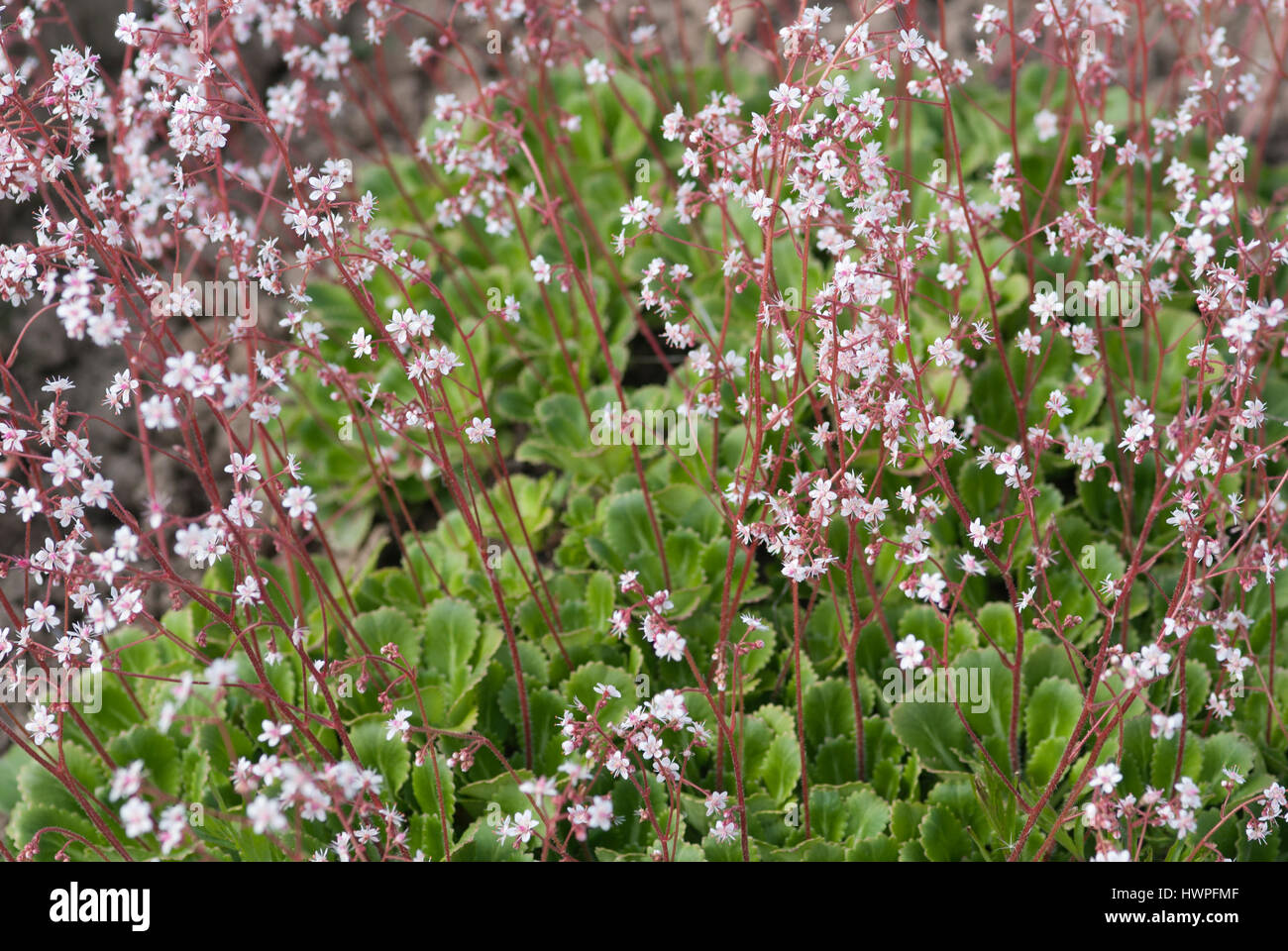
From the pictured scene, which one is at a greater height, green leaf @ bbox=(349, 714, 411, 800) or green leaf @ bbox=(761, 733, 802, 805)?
green leaf @ bbox=(349, 714, 411, 800)

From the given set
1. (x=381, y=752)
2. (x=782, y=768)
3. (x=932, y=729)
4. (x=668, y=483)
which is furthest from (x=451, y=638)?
(x=932, y=729)

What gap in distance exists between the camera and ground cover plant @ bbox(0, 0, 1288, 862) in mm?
1904

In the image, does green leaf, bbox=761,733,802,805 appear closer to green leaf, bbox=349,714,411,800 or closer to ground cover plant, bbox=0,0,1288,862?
ground cover plant, bbox=0,0,1288,862

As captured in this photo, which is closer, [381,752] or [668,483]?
[381,752]

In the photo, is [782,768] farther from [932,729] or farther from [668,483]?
[668,483]

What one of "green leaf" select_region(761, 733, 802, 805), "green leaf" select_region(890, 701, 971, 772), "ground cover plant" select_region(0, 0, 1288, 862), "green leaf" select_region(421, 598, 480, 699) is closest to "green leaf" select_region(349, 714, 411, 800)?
"ground cover plant" select_region(0, 0, 1288, 862)

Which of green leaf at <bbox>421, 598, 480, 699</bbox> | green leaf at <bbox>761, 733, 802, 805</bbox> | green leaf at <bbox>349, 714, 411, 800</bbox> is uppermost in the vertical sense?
green leaf at <bbox>421, 598, 480, 699</bbox>

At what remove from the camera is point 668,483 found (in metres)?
3.17

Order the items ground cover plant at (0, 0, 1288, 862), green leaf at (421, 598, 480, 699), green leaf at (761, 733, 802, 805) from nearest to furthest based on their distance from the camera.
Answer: ground cover plant at (0, 0, 1288, 862) → green leaf at (761, 733, 802, 805) → green leaf at (421, 598, 480, 699)

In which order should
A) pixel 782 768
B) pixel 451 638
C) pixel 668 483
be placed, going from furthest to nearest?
1. pixel 668 483
2. pixel 451 638
3. pixel 782 768

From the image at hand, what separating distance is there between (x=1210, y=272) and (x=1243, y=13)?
12.4 ft

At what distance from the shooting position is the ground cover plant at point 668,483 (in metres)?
1.90

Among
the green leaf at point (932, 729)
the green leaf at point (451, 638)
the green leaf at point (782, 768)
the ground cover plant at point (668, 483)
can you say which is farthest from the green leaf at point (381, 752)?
the green leaf at point (932, 729)
